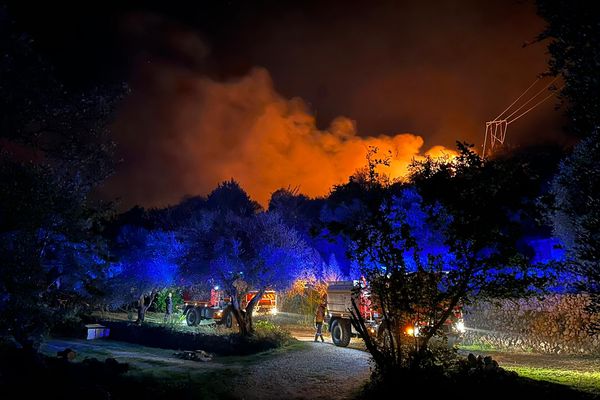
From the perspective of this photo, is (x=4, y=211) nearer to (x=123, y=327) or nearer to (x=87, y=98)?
(x=87, y=98)

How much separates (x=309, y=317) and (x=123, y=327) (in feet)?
47.1

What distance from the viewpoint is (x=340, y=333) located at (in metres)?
19.6

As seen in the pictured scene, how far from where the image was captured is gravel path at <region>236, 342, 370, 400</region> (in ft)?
39.7

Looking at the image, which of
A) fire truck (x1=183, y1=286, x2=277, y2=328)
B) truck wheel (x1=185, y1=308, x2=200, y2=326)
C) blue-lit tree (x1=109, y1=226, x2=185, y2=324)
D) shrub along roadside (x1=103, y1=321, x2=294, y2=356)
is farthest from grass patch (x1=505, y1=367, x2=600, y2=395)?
blue-lit tree (x1=109, y1=226, x2=185, y2=324)

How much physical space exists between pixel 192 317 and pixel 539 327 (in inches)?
884

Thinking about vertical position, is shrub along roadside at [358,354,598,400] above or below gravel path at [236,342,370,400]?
above

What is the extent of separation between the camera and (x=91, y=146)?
512 inches

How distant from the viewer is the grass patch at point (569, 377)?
1009cm

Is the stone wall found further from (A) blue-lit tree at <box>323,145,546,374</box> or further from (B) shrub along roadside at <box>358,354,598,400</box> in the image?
(A) blue-lit tree at <box>323,145,546,374</box>

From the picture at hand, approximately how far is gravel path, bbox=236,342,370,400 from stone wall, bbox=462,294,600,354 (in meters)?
6.04

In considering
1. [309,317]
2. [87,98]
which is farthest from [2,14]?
[309,317]

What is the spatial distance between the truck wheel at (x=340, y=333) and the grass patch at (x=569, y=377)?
7331 millimetres

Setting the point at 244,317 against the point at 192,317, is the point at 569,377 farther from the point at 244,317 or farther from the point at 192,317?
the point at 192,317

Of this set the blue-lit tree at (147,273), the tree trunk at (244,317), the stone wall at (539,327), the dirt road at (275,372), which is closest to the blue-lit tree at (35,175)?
the dirt road at (275,372)
